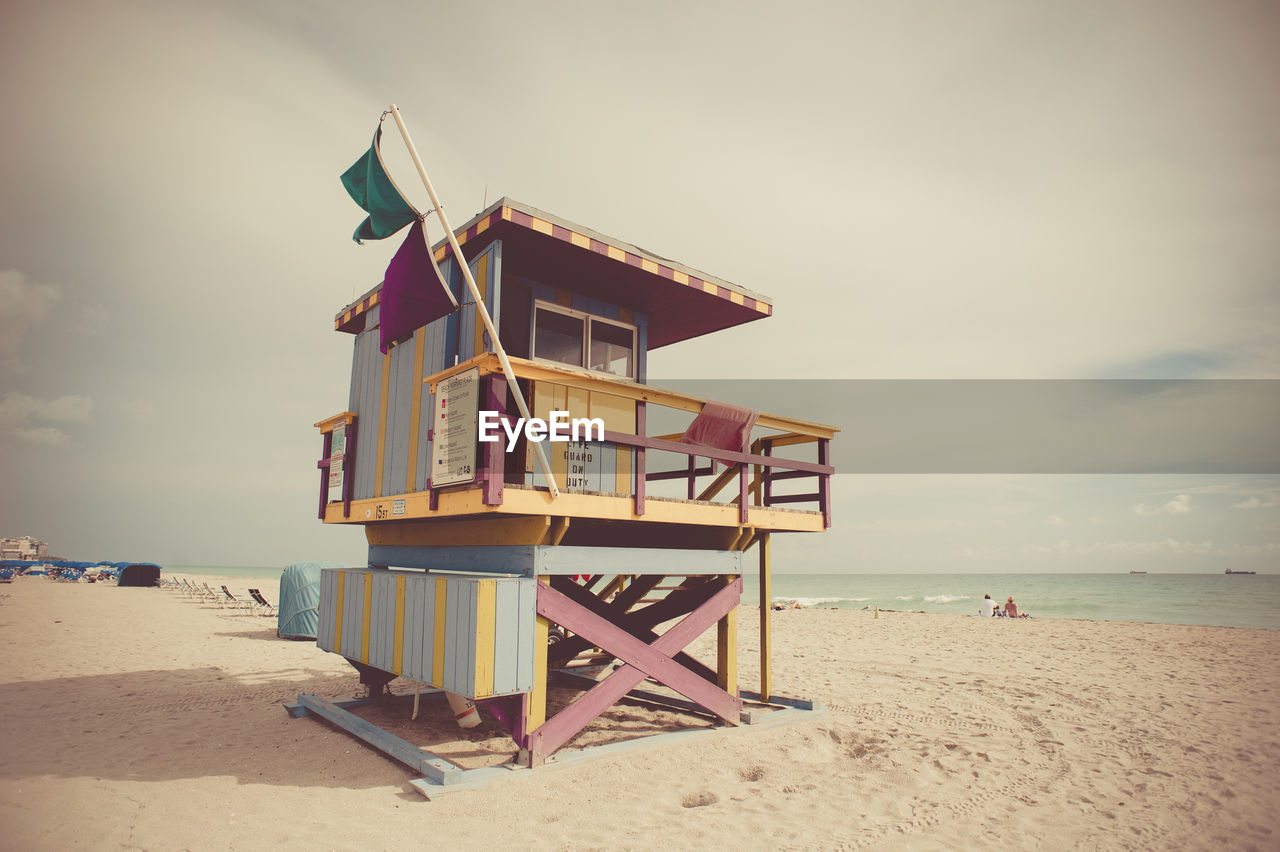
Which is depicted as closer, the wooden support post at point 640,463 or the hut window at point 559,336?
the wooden support post at point 640,463

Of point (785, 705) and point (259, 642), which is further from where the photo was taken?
point (259, 642)

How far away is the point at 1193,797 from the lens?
6.38 meters

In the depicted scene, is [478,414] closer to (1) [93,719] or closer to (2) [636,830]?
(2) [636,830]

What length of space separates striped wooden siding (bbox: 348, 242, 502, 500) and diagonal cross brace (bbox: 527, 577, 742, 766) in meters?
2.28

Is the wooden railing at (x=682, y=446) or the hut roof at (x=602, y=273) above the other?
the hut roof at (x=602, y=273)

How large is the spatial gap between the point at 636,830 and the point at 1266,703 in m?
11.1

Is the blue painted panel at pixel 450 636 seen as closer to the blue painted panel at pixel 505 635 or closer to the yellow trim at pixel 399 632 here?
the blue painted panel at pixel 505 635

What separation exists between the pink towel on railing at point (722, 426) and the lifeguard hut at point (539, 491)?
0.08 ft

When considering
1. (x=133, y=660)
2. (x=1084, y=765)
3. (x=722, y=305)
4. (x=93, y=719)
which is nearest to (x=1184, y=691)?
(x=1084, y=765)

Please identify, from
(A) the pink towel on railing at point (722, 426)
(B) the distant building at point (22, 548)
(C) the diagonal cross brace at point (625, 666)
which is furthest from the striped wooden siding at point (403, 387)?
(B) the distant building at point (22, 548)

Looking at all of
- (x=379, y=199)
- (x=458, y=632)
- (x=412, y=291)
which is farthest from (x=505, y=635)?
(x=379, y=199)

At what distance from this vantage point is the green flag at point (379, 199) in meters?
7.13

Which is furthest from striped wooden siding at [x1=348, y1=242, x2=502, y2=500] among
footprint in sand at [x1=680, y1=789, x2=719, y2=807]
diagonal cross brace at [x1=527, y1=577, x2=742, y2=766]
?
footprint in sand at [x1=680, y1=789, x2=719, y2=807]

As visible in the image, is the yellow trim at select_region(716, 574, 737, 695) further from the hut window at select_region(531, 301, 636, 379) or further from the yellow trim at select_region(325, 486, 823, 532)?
the hut window at select_region(531, 301, 636, 379)
